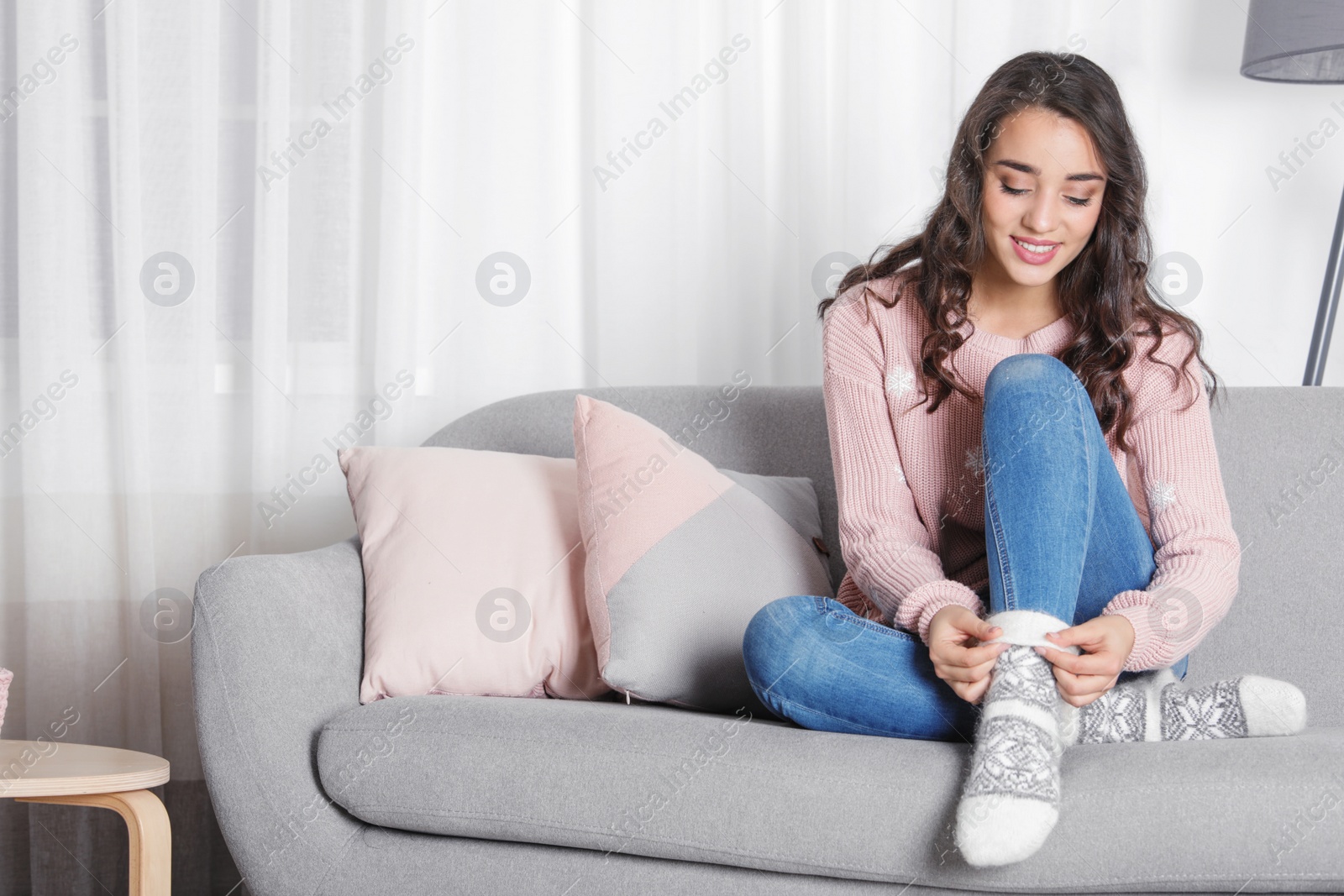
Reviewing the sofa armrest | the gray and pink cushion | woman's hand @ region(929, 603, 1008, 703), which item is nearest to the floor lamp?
the gray and pink cushion

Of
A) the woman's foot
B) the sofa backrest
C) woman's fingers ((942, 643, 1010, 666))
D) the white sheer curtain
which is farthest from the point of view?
the white sheer curtain

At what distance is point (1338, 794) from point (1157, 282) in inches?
48.7

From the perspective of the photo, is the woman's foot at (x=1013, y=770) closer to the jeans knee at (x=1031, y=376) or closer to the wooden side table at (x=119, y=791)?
the jeans knee at (x=1031, y=376)

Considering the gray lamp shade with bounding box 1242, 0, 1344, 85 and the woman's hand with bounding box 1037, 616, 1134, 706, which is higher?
the gray lamp shade with bounding box 1242, 0, 1344, 85

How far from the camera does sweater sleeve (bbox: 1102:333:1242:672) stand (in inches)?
45.1

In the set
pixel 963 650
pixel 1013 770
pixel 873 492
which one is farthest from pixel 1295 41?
pixel 1013 770

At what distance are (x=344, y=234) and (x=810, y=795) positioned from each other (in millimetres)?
1323

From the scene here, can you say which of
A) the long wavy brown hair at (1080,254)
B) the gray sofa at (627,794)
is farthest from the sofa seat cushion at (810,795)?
the long wavy brown hair at (1080,254)

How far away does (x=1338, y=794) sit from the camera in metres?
0.95

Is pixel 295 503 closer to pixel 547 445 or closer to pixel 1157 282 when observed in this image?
pixel 547 445

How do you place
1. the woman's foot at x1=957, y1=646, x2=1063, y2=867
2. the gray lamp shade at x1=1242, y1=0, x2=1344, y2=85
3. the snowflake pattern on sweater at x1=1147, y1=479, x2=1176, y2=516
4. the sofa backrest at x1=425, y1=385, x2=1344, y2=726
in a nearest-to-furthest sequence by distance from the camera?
the woman's foot at x1=957, y1=646, x2=1063, y2=867 → the snowflake pattern on sweater at x1=1147, y1=479, x2=1176, y2=516 → the sofa backrest at x1=425, y1=385, x2=1344, y2=726 → the gray lamp shade at x1=1242, y1=0, x2=1344, y2=85

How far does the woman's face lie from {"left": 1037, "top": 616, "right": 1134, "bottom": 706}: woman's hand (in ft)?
1.60

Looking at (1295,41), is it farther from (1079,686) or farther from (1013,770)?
(1013,770)

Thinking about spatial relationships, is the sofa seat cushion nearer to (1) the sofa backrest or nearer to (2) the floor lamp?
(1) the sofa backrest
